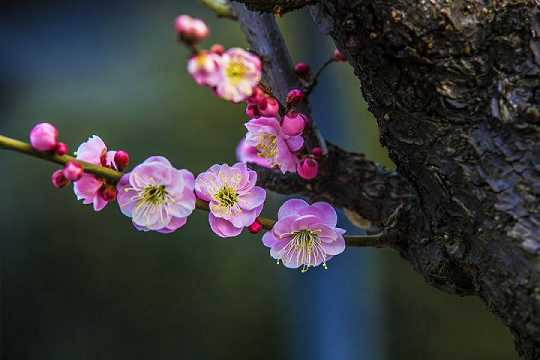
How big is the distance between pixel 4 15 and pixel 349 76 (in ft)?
4.04

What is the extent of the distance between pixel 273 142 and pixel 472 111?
0.18 metres

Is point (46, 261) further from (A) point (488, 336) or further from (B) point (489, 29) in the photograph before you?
(B) point (489, 29)

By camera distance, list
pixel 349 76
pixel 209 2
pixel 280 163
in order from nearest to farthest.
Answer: pixel 280 163 → pixel 209 2 → pixel 349 76

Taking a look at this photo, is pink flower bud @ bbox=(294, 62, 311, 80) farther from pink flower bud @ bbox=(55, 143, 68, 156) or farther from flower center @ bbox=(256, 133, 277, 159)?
pink flower bud @ bbox=(55, 143, 68, 156)

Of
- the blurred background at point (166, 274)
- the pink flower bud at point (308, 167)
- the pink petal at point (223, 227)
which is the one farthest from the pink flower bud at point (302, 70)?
the blurred background at point (166, 274)

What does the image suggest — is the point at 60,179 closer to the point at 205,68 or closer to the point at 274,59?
the point at 205,68

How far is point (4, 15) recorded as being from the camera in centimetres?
239

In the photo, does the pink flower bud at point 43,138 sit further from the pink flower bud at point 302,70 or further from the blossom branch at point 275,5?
the pink flower bud at point 302,70

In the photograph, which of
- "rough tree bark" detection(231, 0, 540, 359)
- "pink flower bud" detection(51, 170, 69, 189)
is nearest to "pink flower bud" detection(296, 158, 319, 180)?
"rough tree bark" detection(231, 0, 540, 359)

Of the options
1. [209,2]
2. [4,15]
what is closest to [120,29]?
[4,15]

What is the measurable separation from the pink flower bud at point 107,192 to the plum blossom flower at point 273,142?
12 cm

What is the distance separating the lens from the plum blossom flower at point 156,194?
0.50 meters

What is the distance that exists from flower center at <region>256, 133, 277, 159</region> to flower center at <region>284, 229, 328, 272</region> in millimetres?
82

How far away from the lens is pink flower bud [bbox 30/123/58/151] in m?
0.46
